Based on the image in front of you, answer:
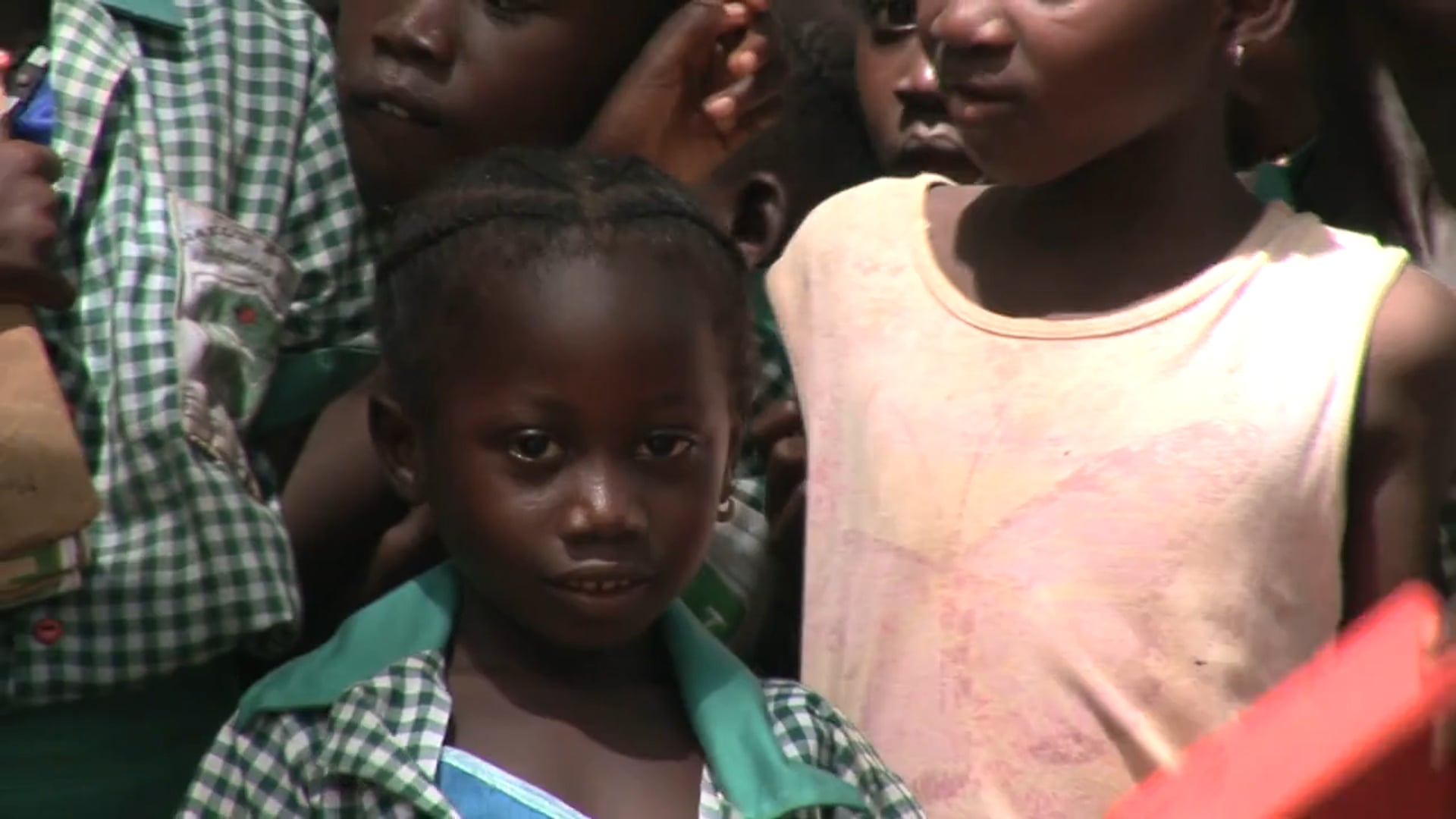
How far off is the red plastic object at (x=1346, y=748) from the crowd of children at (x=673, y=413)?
1.77 ft

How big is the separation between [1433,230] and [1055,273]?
13.2 inches

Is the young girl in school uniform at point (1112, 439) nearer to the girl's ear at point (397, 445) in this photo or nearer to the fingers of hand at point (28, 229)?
the girl's ear at point (397, 445)

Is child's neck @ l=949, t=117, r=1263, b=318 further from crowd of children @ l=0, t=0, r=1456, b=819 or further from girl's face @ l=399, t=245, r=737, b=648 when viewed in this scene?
girl's face @ l=399, t=245, r=737, b=648

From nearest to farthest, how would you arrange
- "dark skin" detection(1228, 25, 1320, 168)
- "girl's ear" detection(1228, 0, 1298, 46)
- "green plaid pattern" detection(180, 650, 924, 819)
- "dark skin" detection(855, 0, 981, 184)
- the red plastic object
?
the red plastic object
"green plaid pattern" detection(180, 650, 924, 819)
"girl's ear" detection(1228, 0, 1298, 46)
"dark skin" detection(1228, 25, 1320, 168)
"dark skin" detection(855, 0, 981, 184)

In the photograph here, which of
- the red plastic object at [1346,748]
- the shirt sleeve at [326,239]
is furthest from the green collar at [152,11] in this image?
the red plastic object at [1346,748]

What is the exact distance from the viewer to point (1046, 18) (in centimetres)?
131

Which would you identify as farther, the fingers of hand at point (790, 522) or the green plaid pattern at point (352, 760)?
the fingers of hand at point (790, 522)

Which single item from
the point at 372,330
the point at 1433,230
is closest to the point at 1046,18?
the point at 1433,230

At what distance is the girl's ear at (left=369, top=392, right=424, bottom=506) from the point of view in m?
1.27

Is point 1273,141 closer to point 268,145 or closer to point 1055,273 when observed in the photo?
point 1055,273

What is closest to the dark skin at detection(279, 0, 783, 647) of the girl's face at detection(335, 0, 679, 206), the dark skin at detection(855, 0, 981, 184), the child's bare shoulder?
the girl's face at detection(335, 0, 679, 206)

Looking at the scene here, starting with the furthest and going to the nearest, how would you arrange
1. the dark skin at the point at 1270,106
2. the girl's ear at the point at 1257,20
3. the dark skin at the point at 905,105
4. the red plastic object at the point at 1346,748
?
the dark skin at the point at 905,105, the dark skin at the point at 1270,106, the girl's ear at the point at 1257,20, the red plastic object at the point at 1346,748

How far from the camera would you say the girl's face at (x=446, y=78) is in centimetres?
153

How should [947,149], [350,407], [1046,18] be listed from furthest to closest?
1. [947,149]
2. [350,407]
3. [1046,18]
